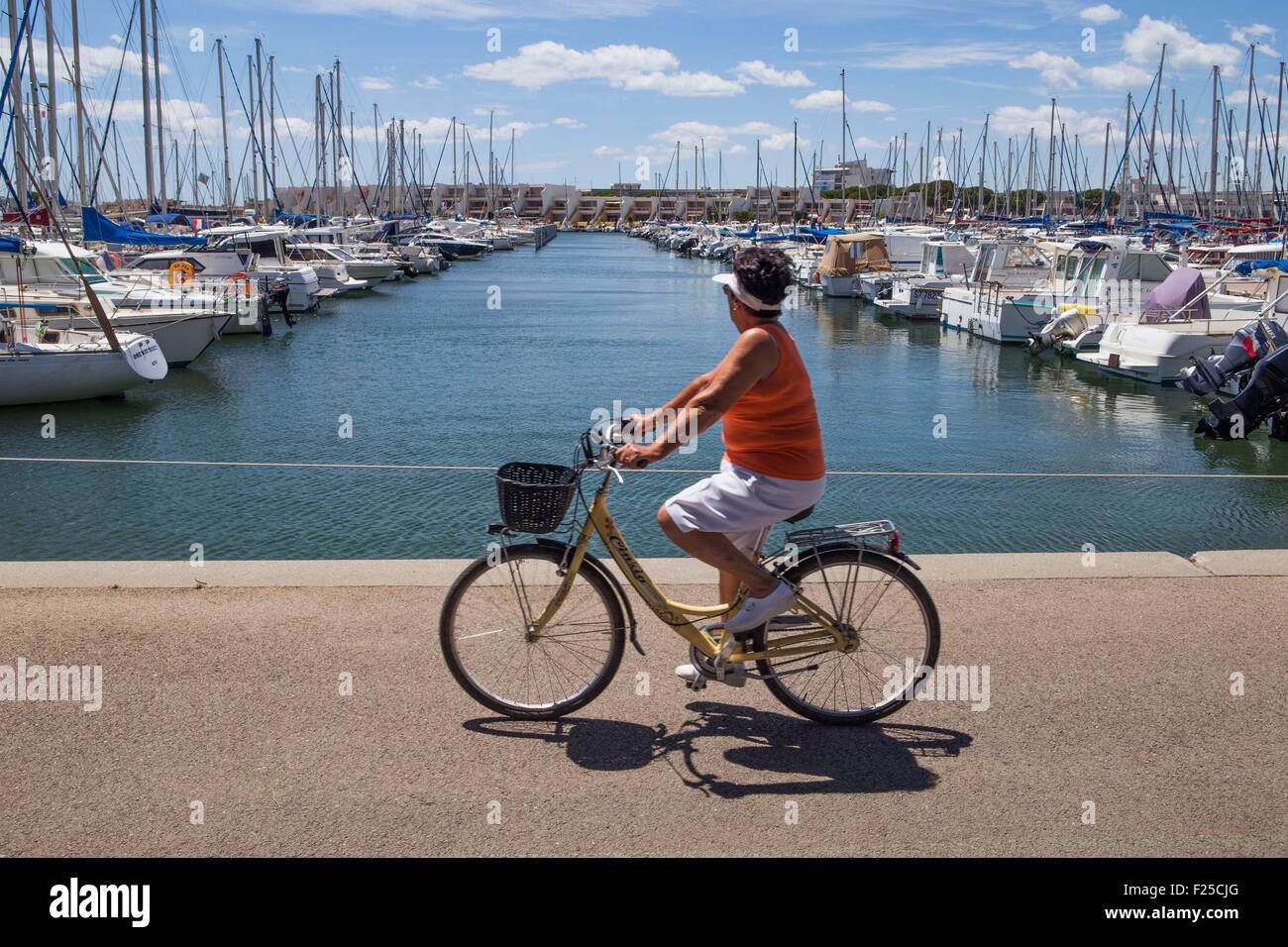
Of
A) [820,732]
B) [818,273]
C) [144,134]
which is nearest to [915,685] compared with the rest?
[820,732]

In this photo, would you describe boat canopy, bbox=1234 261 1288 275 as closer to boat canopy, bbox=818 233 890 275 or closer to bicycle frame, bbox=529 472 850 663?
boat canopy, bbox=818 233 890 275

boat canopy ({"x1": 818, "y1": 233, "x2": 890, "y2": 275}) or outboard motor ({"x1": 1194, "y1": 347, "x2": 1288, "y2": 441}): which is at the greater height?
boat canopy ({"x1": 818, "y1": 233, "x2": 890, "y2": 275})

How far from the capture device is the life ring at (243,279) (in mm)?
37344

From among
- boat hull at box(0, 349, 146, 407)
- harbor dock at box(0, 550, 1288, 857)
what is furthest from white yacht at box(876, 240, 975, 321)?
harbor dock at box(0, 550, 1288, 857)

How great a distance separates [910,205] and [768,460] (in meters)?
110

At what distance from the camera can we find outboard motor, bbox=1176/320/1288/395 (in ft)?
66.2

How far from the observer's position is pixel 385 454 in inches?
742

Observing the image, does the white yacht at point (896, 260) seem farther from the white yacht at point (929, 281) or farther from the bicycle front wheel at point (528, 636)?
the bicycle front wheel at point (528, 636)

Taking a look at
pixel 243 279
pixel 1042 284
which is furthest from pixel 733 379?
pixel 243 279

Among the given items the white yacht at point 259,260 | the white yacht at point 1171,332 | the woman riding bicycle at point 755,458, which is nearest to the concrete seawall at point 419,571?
the woman riding bicycle at point 755,458

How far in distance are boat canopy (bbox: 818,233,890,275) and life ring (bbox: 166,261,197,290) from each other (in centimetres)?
2854

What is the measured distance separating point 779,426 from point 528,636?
134 centimetres

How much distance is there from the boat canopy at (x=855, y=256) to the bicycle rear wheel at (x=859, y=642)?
166 ft
